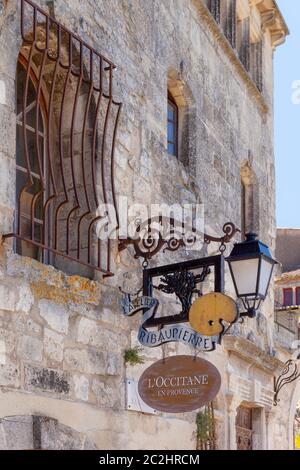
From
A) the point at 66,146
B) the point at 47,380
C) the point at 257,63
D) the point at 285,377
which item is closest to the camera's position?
the point at 47,380

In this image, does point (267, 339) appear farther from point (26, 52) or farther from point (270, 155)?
point (26, 52)

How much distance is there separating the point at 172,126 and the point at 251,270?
3.30 metres

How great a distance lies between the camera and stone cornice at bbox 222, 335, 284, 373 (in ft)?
34.7

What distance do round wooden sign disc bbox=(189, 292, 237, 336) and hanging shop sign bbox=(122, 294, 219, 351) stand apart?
85mm

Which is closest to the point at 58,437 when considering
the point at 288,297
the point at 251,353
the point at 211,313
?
the point at 211,313

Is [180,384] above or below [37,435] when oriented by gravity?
above

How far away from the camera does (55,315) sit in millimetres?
7172

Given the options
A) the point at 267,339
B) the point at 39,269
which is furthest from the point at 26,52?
the point at 267,339

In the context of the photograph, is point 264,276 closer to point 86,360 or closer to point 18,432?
point 86,360

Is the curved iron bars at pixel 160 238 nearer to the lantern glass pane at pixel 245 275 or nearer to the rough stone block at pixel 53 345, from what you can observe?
the lantern glass pane at pixel 245 275

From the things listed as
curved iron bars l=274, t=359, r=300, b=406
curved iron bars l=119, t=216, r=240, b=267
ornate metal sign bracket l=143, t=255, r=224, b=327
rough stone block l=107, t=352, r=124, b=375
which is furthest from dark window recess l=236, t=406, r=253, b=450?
ornate metal sign bracket l=143, t=255, r=224, b=327

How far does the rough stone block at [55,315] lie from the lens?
23.2 feet

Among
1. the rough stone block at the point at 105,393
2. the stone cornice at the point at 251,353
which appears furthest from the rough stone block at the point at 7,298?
the stone cornice at the point at 251,353

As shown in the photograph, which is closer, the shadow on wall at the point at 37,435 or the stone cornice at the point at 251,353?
the shadow on wall at the point at 37,435
